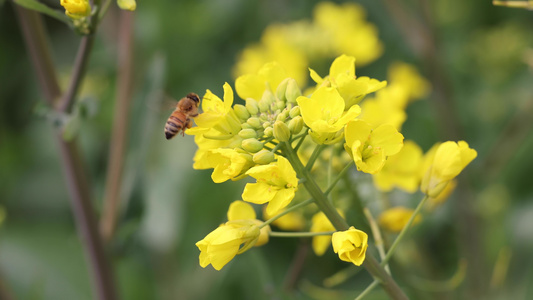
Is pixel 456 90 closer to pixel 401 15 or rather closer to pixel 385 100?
pixel 401 15

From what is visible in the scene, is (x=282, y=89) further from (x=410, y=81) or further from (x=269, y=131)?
(x=410, y=81)

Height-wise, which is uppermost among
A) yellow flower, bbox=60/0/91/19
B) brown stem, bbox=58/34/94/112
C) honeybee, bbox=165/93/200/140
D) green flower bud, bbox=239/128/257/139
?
yellow flower, bbox=60/0/91/19

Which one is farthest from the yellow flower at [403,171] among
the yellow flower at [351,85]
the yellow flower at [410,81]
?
the yellow flower at [410,81]

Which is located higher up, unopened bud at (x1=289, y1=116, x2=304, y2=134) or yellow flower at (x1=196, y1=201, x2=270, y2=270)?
unopened bud at (x1=289, y1=116, x2=304, y2=134)

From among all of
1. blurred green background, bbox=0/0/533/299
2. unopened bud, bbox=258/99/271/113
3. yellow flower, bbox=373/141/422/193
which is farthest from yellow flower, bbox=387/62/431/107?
unopened bud, bbox=258/99/271/113

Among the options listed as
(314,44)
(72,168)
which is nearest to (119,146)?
(72,168)

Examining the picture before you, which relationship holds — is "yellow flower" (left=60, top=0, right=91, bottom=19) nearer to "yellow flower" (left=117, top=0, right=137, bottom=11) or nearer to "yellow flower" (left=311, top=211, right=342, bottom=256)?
"yellow flower" (left=117, top=0, right=137, bottom=11)

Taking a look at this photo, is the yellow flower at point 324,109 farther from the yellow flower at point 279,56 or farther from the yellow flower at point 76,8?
the yellow flower at point 279,56
